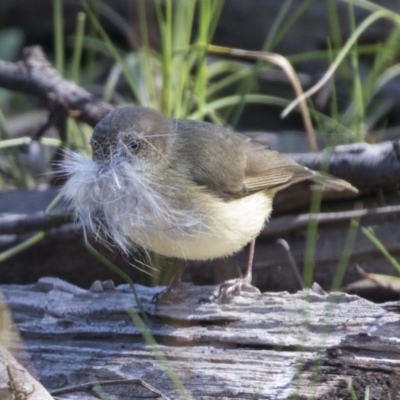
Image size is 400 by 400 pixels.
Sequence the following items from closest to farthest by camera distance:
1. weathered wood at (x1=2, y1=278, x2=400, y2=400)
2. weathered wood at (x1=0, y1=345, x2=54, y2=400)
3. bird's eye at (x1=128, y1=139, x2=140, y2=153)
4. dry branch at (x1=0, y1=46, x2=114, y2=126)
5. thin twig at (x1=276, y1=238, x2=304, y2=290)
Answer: weathered wood at (x1=0, y1=345, x2=54, y2=400), weathered wood at (x1=2, y1=278, x2=400, y2=400), bird's eye at (x1=128, y1=139, x2=140, y2=153), thin twig at (x1=276, y1=238, x2=304, y2=290), dry branch at (x1=0, y1=46, x2=114, y2=126)

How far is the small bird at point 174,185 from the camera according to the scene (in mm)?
2889

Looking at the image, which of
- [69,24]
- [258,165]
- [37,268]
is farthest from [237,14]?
[37,268]

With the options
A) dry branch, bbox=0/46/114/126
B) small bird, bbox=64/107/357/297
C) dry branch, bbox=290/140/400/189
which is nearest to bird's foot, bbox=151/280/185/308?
small bird, bbox=64/107/357/297

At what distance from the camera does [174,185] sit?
310cm

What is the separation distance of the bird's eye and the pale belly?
36 cm

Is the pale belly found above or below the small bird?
below

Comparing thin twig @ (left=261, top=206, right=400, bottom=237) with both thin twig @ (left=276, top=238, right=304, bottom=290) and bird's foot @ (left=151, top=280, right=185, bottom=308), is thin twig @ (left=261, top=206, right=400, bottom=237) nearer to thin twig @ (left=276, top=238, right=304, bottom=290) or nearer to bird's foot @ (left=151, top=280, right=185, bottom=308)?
thin twig @ (left=276, top=238, right=304, bottom=290)

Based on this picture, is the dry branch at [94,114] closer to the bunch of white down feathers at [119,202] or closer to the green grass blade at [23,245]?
the green grass blade at [23,245]

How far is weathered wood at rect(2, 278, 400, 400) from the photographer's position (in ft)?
8.43

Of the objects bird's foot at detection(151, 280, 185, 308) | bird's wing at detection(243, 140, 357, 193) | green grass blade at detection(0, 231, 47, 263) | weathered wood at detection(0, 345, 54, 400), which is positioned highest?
bird's wing at detection(243, 140, 357, 193)

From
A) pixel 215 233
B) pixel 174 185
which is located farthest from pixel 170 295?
pixel 174 185

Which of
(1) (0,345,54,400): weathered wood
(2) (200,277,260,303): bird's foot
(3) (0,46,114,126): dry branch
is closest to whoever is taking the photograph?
(1) (0,345,54,400): weathered wood

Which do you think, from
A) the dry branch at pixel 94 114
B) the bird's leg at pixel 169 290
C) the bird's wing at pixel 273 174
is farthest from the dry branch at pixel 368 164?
the bird's leg at pixel 169 290

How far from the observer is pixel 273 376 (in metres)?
2.62
